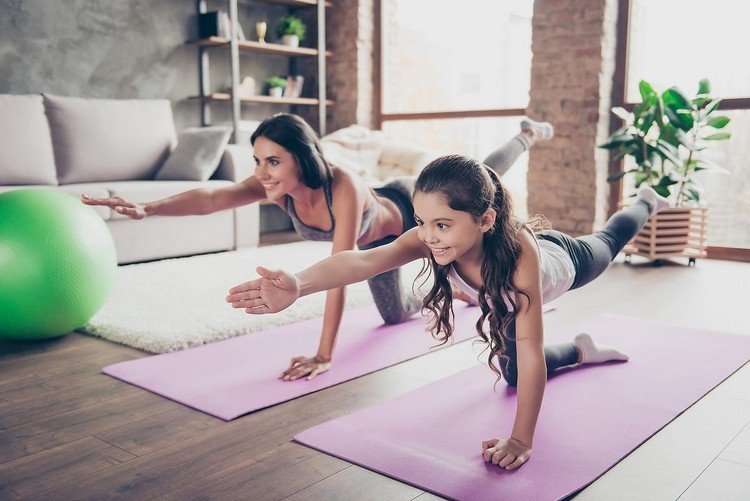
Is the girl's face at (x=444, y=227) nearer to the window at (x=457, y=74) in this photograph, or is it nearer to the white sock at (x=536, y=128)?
the white sock at (x=536, y=128)

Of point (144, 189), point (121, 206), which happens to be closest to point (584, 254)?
point (121, 206)

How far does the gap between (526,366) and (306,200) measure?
945 millimetres

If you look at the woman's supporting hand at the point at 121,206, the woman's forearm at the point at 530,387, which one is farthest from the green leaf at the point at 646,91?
the woman's supporting hand at the point at 121,206

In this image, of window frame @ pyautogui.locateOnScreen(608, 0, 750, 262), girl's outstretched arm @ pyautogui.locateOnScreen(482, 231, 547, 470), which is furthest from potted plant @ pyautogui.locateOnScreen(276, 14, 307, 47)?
girl's outstretched arm @ pyautogui.locateOnScreen(482, 231, 547, 470)

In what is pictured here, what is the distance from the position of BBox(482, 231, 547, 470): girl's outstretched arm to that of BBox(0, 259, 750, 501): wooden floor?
0.17 meters

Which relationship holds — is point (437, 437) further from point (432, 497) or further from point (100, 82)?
point (100, 82)

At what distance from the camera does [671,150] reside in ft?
12.8

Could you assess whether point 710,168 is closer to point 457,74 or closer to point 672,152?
point 672,152

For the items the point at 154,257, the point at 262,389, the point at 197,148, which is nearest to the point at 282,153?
the point at 262,389

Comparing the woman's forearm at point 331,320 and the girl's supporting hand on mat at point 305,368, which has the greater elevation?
the woman's forearm at point 331,320

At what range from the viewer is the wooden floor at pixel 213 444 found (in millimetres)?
1379

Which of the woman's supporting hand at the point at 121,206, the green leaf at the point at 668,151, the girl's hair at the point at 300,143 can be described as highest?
the girl's hair at the point at 300,143

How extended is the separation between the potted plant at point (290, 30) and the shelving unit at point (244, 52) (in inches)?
3.4

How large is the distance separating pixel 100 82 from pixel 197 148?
97cm
